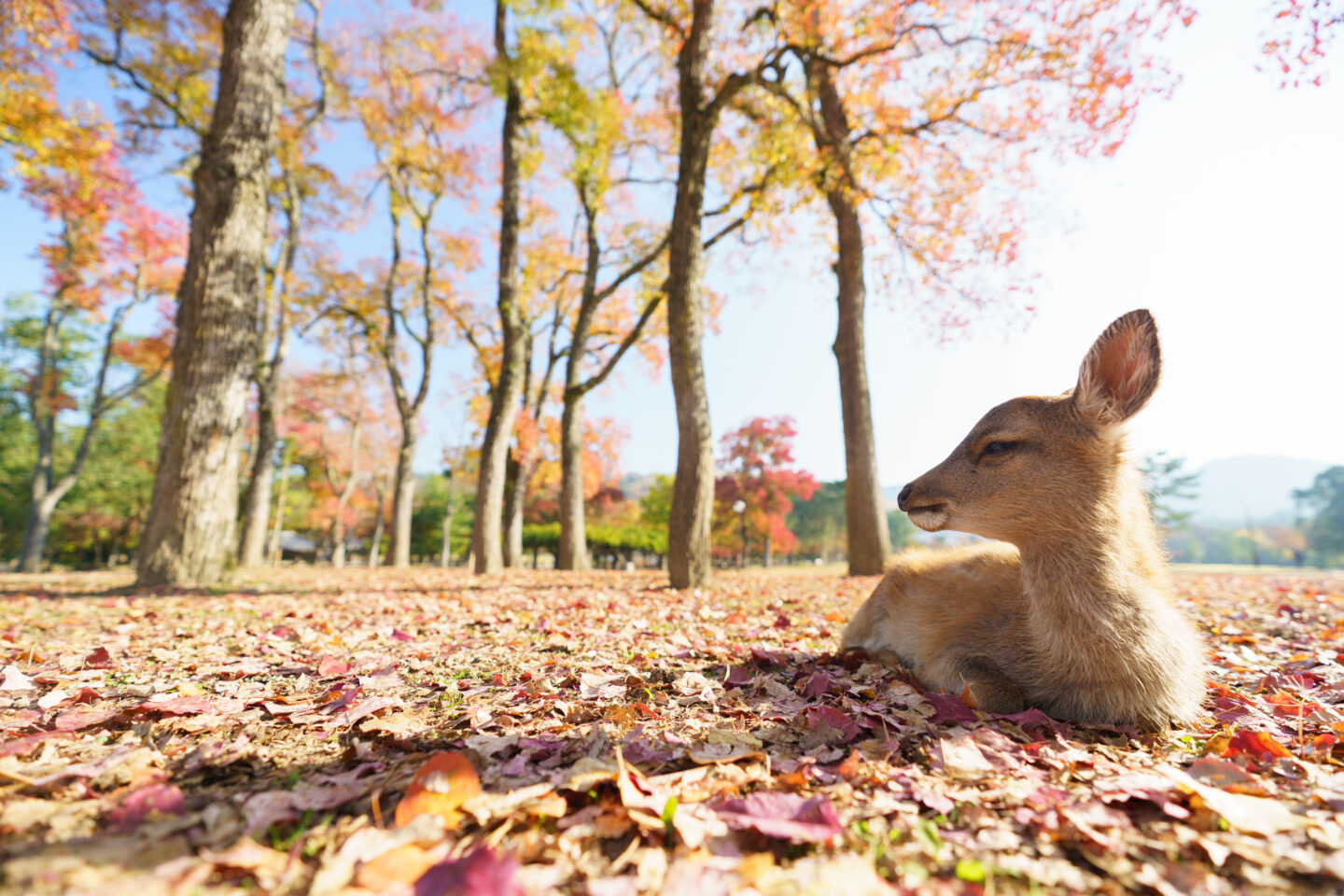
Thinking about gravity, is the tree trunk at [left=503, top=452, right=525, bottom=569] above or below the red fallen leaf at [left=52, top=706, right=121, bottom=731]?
above

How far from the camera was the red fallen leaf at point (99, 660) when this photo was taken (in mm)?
2918

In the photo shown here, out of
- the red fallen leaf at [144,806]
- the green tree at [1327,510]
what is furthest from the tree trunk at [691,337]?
the green tree at [1327,510]

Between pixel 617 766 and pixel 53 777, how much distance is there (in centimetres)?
156

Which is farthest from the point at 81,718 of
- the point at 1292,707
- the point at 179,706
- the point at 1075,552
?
the point at 1292,707

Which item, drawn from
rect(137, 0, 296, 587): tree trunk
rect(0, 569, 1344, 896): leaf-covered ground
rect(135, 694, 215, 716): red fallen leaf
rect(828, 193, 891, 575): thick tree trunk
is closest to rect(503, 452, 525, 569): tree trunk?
rect(137, 0, 296, 587): tree trunk

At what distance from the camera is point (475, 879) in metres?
1.10

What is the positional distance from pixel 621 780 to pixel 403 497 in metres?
17.4

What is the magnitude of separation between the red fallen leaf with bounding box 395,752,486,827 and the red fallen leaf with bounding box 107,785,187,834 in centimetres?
56

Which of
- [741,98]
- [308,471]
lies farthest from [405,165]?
[308,471]

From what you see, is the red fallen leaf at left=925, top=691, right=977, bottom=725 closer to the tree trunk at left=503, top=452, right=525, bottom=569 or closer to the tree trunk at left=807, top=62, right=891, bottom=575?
the tree trunk at left=807, top=62, right=891, bottom=575

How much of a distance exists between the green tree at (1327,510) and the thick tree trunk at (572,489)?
8956 centimetres

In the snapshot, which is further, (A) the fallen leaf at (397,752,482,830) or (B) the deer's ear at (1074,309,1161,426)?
(B) the deer's ear at (1074,309,1161,426)

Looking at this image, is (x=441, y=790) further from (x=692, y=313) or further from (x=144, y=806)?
(x=692, y=313)

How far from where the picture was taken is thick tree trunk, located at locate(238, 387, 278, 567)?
14.0m
